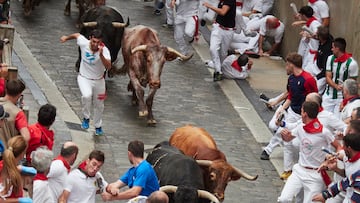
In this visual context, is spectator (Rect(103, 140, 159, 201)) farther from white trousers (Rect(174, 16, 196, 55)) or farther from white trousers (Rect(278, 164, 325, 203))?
white trousers (Rect(174, 16, 196, 55))

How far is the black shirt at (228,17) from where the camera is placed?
65.4 feet

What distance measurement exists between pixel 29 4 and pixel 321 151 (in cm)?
1146

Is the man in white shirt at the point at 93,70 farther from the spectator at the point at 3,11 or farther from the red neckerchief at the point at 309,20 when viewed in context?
the red neckerchief at the point at 309,20

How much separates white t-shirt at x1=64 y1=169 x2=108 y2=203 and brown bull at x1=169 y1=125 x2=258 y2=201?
80.2 inches

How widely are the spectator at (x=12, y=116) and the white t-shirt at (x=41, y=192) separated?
1.11 meters

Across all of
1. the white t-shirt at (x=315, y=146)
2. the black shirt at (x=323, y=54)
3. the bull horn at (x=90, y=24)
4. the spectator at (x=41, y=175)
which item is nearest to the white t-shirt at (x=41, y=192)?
the spectator at (x=41, y=175)

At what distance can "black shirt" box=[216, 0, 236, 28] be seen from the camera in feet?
65.4

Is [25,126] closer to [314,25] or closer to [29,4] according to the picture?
[314,25]

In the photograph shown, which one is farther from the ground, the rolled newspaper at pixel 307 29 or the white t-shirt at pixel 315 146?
the white t-shirt at pixel 315 146

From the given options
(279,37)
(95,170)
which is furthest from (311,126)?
(279,37)

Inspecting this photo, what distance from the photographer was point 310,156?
12.9m

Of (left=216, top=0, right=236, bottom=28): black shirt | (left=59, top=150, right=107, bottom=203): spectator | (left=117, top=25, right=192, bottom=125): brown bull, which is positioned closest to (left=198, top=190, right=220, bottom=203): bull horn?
(left=59, top=150, right=107, bottom=203): spectator

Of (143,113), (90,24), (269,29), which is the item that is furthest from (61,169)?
(269,29)

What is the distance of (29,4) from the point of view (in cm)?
2258
